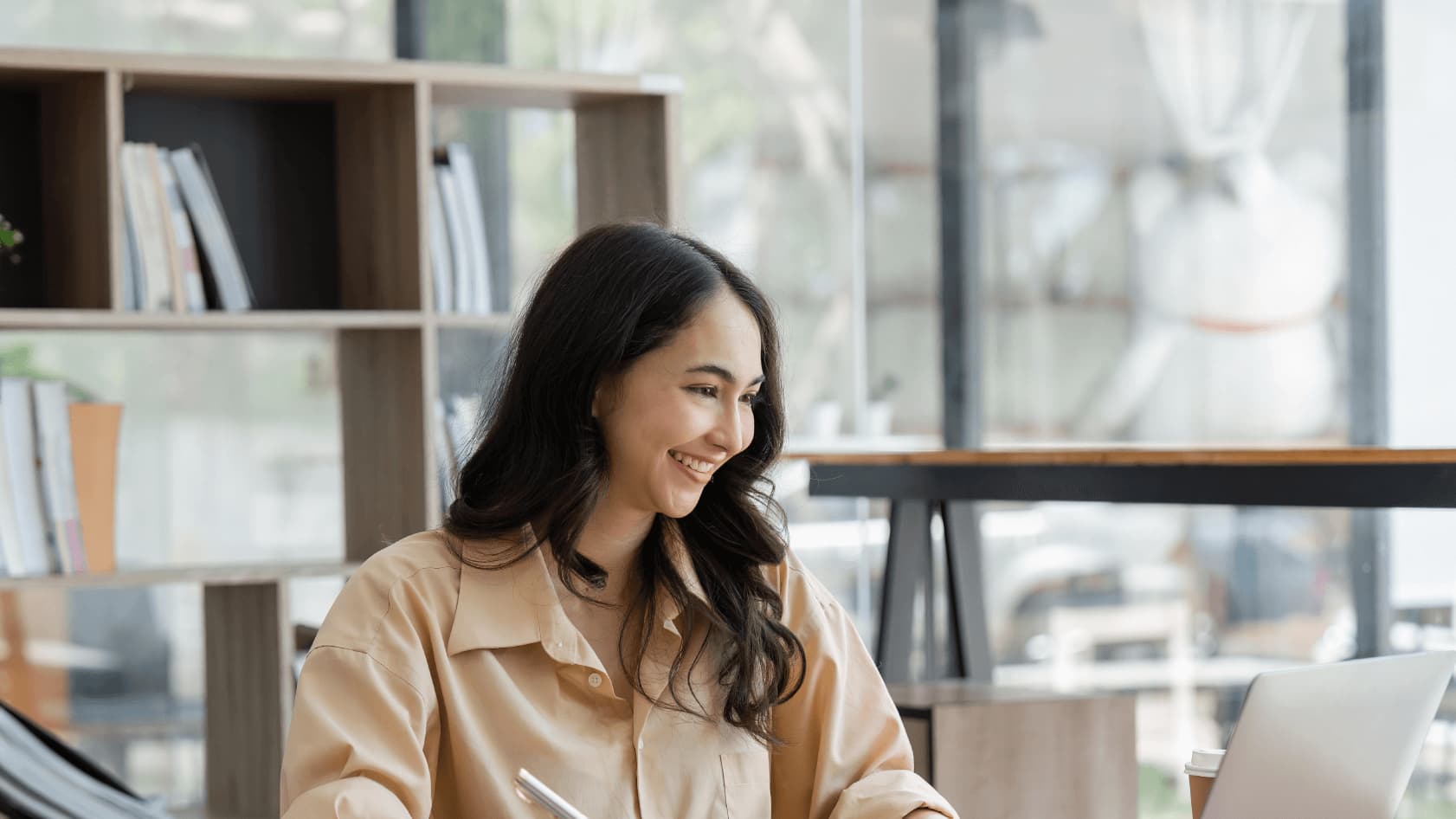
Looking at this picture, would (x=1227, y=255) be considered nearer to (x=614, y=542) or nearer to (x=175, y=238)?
(x=175, y=238)

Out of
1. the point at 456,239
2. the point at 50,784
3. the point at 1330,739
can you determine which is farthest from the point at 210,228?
the point at 1330,739

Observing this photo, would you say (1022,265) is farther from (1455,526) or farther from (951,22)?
(1455,526)

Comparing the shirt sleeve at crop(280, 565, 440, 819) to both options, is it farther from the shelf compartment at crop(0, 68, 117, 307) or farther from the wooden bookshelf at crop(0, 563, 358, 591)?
the shelf compartment at crop(0, 68, 117, 307)

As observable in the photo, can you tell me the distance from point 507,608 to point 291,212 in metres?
1.80

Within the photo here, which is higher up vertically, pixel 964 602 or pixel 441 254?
pixel 441 254

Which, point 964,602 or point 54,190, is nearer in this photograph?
point 54,190

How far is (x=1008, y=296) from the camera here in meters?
4.38

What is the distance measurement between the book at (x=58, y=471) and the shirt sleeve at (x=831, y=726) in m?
1.53

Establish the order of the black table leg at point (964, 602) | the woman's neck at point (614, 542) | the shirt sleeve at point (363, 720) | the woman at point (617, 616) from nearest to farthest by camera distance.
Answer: the shirt sleeve at point (363, 720) → the woman at point (617, 616) → the woman's neck at point (614, 542) → the black table leg at point (964, 602)

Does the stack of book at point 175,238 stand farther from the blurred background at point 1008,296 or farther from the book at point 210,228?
the blurred background at point 1008,296

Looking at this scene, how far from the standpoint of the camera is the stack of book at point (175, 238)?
2797mm

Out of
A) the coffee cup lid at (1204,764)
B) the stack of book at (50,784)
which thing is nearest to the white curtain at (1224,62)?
the coffee cup lid at (1204,764)

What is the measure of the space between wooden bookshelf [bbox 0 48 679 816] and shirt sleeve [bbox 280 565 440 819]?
141 centimetres

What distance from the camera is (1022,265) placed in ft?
14.3
